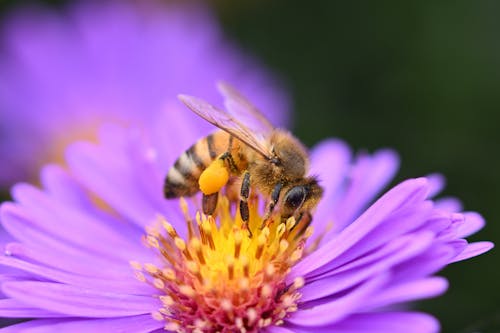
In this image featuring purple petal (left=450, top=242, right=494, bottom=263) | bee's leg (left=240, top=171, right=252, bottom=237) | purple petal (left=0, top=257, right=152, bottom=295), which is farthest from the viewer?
bee's leg (left=240, top=171, right=252, bottom=237)

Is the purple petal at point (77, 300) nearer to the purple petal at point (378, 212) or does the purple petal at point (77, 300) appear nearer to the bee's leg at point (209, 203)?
the bee's leg at point (209, 203)

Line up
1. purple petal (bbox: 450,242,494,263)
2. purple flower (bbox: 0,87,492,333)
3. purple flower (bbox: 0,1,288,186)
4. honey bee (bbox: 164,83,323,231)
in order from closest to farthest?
purple flower (bbox: 0,87,492,333)
purple petal (bbox: 450,242,494,263)
honey bee (bbox: 164,83,323,231)
purple flower (bbox: 0,1,288,186)

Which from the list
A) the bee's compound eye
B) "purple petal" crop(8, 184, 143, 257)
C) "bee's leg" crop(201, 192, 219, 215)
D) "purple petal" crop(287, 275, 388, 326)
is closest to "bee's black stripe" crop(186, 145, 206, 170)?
"bee's leg" crop(201, 192, 219, 215)

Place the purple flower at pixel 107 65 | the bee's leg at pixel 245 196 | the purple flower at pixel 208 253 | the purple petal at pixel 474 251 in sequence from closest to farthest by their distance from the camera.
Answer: the purple flower at pixel 208 253, the purple petal at pixel 474 251, the bee's leg at pixel 245 196, the purple flower at pixel 107 65

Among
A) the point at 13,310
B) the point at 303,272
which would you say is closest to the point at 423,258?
the point at 303,272

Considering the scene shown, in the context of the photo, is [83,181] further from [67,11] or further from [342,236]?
[67,11]

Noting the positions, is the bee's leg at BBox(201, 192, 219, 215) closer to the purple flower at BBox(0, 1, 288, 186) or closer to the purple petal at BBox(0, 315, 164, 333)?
the purple petal at BBox(0, 315, 164, 333)

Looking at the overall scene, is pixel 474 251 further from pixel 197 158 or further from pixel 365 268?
pixel 197 158

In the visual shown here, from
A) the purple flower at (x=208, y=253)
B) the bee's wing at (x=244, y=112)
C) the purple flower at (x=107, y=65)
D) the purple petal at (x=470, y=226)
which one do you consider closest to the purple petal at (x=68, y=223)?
the purple flower at (x=208, y=253)
